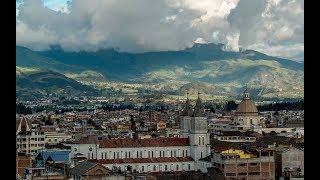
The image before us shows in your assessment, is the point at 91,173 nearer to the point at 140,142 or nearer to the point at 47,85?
the point at 140,142

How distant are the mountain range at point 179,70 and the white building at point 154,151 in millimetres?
20300

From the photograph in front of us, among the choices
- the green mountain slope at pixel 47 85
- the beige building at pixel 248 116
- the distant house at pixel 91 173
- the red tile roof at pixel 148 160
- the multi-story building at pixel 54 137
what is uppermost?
the green mountain slope at pixel 47 85

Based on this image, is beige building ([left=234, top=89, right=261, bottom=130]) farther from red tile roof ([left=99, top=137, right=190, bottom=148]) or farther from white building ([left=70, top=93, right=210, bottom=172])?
red tile roof ([left=99, top=137, right=190, bottom=148])

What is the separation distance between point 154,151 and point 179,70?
31620mm

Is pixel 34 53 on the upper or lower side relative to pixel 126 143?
upper

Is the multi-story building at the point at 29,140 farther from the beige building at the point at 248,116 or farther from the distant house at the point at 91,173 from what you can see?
the beige building at the point at 248,116

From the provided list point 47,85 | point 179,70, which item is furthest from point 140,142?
point 179,70

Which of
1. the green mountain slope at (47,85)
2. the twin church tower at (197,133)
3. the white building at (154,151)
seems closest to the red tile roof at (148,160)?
the white building at (154,151)

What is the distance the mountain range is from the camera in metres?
37.1

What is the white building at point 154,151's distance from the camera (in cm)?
1311

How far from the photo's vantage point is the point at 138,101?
32438 millimetres

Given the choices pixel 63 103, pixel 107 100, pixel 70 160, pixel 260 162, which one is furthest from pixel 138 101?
pixel 260 162
